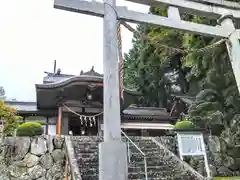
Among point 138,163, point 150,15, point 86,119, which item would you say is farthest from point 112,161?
point 86,119

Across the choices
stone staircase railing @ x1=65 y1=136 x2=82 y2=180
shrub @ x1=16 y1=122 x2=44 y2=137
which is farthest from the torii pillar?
shrub @ x1=16 y1=122 x2=44 y2=137

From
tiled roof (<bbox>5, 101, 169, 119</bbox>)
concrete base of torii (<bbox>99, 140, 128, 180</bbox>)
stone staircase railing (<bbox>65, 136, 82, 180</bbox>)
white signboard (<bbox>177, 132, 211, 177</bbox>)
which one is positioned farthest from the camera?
tiled roof (<bbox>5, 101, 169, 119</bbox>)

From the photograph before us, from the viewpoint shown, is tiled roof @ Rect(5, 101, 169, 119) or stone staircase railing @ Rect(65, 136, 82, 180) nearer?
stone staircase railing @ Rect(65, 136, 82, 180)

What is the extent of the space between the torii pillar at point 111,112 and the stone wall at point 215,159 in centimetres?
506

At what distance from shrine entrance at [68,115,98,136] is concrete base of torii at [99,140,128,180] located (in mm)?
10880

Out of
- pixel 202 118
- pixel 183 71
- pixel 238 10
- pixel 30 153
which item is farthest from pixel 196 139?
pixel 183 71

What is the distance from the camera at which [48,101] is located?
12641mm

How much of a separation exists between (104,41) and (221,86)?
571 centimetres

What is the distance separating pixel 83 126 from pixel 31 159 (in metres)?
7.21

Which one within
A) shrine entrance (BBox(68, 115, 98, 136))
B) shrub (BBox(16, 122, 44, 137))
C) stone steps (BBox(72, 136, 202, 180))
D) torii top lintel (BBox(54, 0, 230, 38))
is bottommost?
stone steps (BBox(72, 136, 202, 180))

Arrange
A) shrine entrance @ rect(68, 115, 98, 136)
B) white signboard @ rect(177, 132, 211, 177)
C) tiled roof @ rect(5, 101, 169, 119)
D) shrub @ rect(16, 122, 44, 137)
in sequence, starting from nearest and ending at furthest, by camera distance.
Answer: white signboard @ rect(177, 132, 211, 177)
shrub @ rect(16, 122, 44, 137)
tiled roof @ rect(5, 101, 169, 119)
shrine entrance @ rect(68, 115, 98, 136)

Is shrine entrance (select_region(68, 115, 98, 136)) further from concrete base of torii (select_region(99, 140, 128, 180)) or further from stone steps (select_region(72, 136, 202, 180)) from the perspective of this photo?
concrete base of torii (select_region(99, 140, 128, 180))

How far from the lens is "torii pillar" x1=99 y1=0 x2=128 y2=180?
121 inches

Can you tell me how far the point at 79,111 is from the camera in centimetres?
1333
